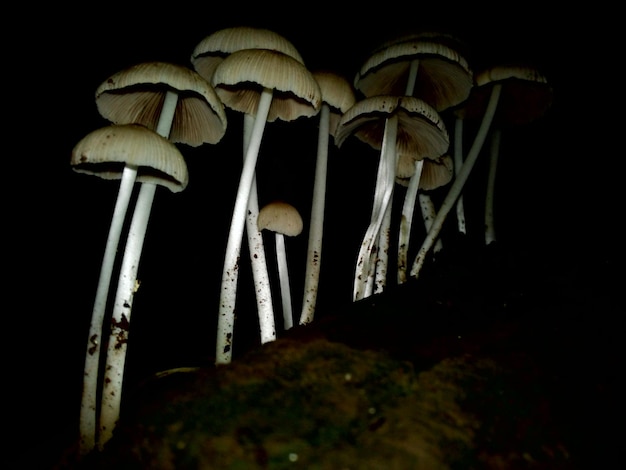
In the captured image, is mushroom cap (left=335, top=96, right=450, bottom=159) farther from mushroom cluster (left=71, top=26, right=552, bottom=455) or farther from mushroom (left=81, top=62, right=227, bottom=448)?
mushroom (left=81, top=62, right=227, bottom=448)

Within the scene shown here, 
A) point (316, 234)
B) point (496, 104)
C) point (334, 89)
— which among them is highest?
point (496, 104)

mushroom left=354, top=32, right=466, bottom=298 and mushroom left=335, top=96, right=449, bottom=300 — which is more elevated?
mushroom left=354, top=32, right=466, bottom=298

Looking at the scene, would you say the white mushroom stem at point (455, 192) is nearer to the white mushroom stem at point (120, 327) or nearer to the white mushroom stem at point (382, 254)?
the white mushroom stem at point (382, 254)

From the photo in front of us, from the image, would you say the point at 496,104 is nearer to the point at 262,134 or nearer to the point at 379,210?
the point at 379,210

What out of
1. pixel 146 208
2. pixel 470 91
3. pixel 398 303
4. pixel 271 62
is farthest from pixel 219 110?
pixel 470 91

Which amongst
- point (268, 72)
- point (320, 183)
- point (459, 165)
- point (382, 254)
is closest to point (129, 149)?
point (268, 72)

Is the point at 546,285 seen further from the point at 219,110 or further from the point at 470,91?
the point at 219,110

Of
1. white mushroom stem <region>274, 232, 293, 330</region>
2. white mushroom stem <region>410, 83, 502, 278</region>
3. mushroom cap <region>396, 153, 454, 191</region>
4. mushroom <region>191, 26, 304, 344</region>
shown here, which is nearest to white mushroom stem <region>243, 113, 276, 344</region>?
mushroom <region>191, 26, 304, 344</region>
